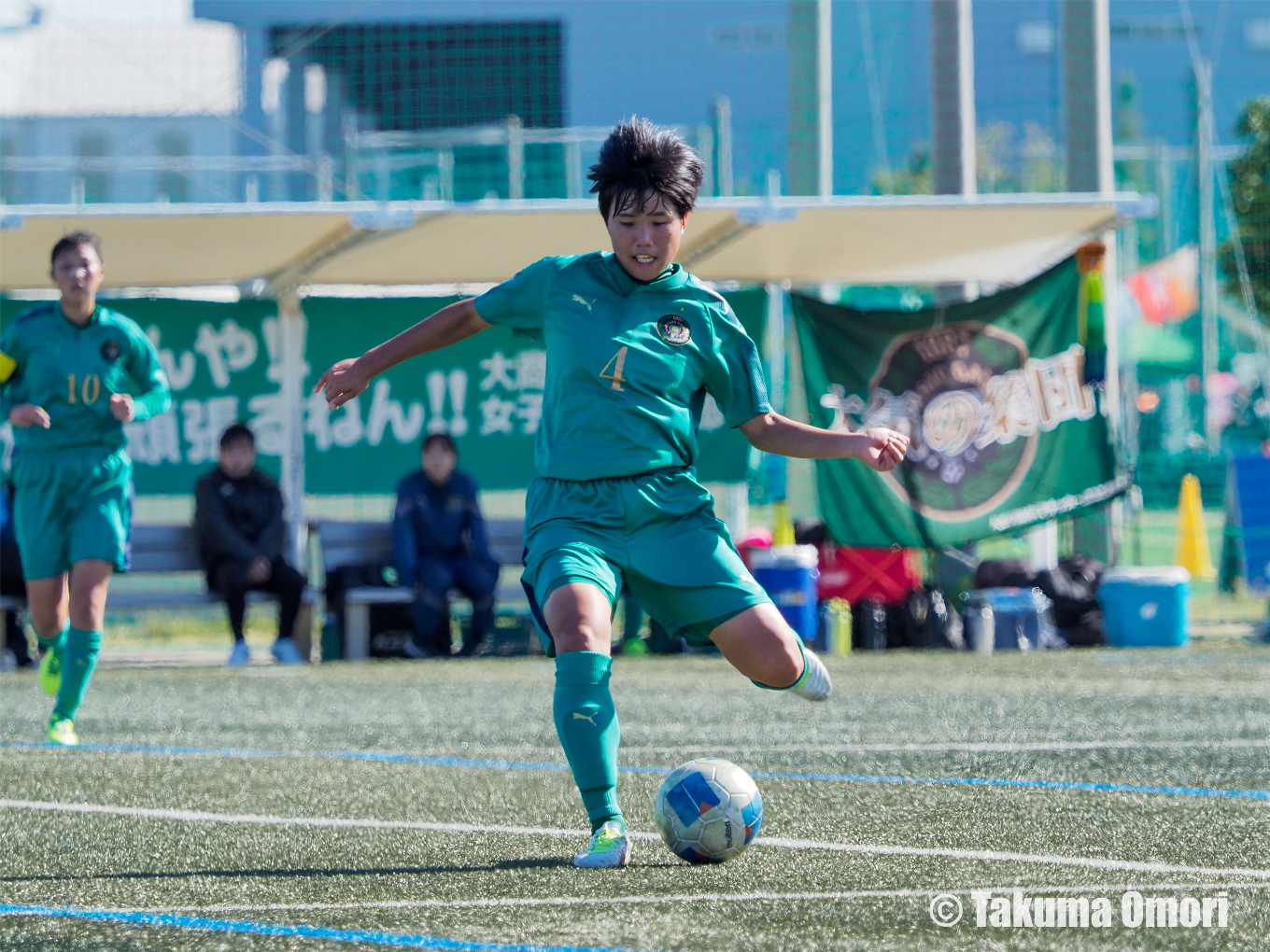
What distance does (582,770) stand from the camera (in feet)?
12.5

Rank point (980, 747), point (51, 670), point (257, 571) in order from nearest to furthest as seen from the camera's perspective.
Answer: point (980, 747), point (51, 670), point (257, 571)

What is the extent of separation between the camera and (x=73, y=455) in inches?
257

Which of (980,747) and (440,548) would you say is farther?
(440,548)

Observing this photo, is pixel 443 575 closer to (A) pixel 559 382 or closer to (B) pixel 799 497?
(B) pixel 799 497

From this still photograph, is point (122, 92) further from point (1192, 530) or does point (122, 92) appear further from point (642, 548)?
point (642, 548)

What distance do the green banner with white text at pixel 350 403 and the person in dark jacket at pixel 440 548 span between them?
1053mm

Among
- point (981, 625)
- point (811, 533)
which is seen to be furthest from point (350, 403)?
point (981, 625)

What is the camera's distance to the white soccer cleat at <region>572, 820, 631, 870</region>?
12.3ft

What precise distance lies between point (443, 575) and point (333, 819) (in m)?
6.68

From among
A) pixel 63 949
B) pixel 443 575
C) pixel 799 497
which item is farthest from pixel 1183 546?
pixel 63 949

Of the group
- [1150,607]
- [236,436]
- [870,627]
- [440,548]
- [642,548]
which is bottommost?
[870,627]

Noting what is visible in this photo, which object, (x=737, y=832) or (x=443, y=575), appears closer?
(x=737, y=832)

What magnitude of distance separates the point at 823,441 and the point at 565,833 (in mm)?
1203

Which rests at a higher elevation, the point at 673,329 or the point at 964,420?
the point at 673,329
